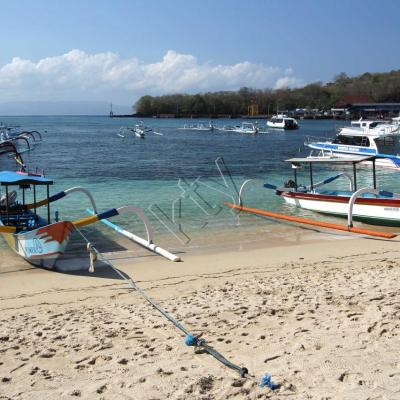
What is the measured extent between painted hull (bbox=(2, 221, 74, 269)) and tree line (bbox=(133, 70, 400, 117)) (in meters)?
165

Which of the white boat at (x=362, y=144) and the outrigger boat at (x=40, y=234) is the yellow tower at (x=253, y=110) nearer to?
the white boat at (x=362, y=144)

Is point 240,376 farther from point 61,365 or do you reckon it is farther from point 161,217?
point 161,217

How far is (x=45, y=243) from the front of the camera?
10930 mm

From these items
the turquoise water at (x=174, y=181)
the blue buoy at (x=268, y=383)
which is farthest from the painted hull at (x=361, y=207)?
the blue buoy at (x=268, y=383)

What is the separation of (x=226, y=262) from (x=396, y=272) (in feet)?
11.5

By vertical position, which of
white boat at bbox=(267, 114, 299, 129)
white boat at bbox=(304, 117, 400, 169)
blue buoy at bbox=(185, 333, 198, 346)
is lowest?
blue buoy at bbox=(185, 333, 198, 346)

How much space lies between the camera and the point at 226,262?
1141 centimetres

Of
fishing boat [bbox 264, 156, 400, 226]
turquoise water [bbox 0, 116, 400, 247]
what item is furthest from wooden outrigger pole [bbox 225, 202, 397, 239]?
turquoise water [bbox 0, 116, 400, 247]

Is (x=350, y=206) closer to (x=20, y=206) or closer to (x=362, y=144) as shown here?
(x=20, y=206)

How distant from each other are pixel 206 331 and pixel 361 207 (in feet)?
33.9

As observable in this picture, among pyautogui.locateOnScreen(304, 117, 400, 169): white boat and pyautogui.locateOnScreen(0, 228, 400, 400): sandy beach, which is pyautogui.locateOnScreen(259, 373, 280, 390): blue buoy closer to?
pyautogui.locateOnScreen(0, 228, 400, 400): sandy beach

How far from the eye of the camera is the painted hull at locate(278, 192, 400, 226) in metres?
15.3

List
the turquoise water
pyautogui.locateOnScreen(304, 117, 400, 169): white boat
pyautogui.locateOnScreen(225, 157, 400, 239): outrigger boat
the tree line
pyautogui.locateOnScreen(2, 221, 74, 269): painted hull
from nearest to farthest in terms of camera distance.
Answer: pyautogui.locateOnScreen(2, 221, 74, 269): painted hull → pyautogui.locateOnScreen(225, 157, 400, 239): outrigger boat → the turquoise water → pyautogui.locateOnScreen(304, 117, 400, 169): white boat → the tree line

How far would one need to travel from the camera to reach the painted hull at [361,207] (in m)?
15.3
